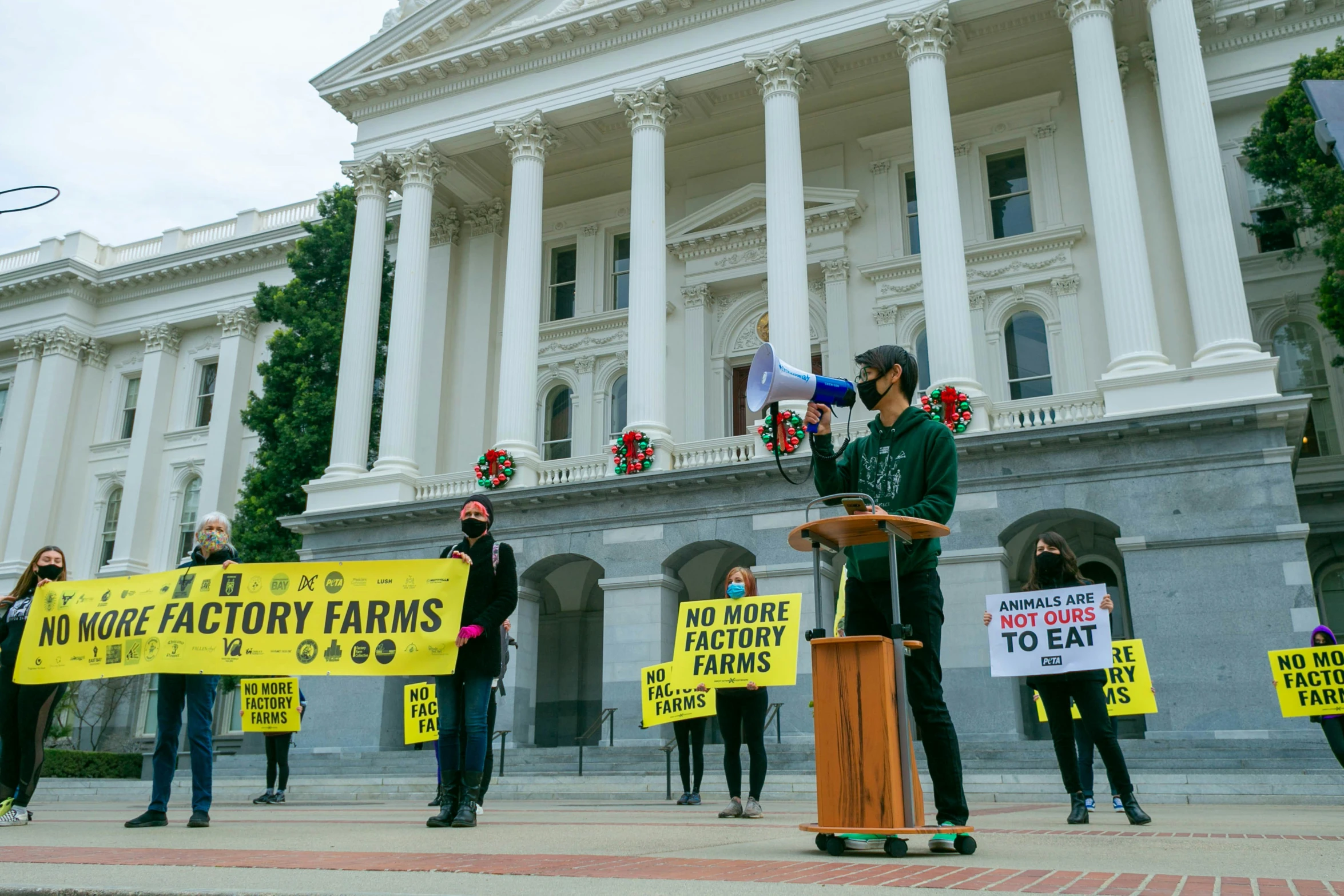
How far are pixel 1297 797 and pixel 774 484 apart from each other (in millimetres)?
11028

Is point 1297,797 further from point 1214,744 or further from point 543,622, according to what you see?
point 543,622

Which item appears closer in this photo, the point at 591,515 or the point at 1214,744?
the point at 1214,744

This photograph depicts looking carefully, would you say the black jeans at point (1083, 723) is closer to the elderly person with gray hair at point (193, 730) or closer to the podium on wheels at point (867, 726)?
the podium on wheels at point (867, 726)

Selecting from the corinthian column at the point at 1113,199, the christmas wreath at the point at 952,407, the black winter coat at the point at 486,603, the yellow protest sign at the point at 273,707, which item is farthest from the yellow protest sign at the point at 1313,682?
the yellow protest sign at the point at 273,707

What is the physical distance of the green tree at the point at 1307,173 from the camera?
1995cm

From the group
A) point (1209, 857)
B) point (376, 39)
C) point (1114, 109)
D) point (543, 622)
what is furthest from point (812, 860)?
point (376, 39)

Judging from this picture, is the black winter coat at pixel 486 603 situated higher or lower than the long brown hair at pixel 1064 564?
lower

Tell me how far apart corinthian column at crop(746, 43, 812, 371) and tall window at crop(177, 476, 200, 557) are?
24897mm

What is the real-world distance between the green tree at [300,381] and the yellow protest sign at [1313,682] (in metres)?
22.4

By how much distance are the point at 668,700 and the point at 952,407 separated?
10.0 meters

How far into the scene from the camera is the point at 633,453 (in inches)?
902

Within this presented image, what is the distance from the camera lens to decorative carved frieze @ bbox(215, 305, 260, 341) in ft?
126

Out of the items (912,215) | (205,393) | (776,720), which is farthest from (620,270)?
(205,393)

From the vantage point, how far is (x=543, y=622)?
27.6 meters
